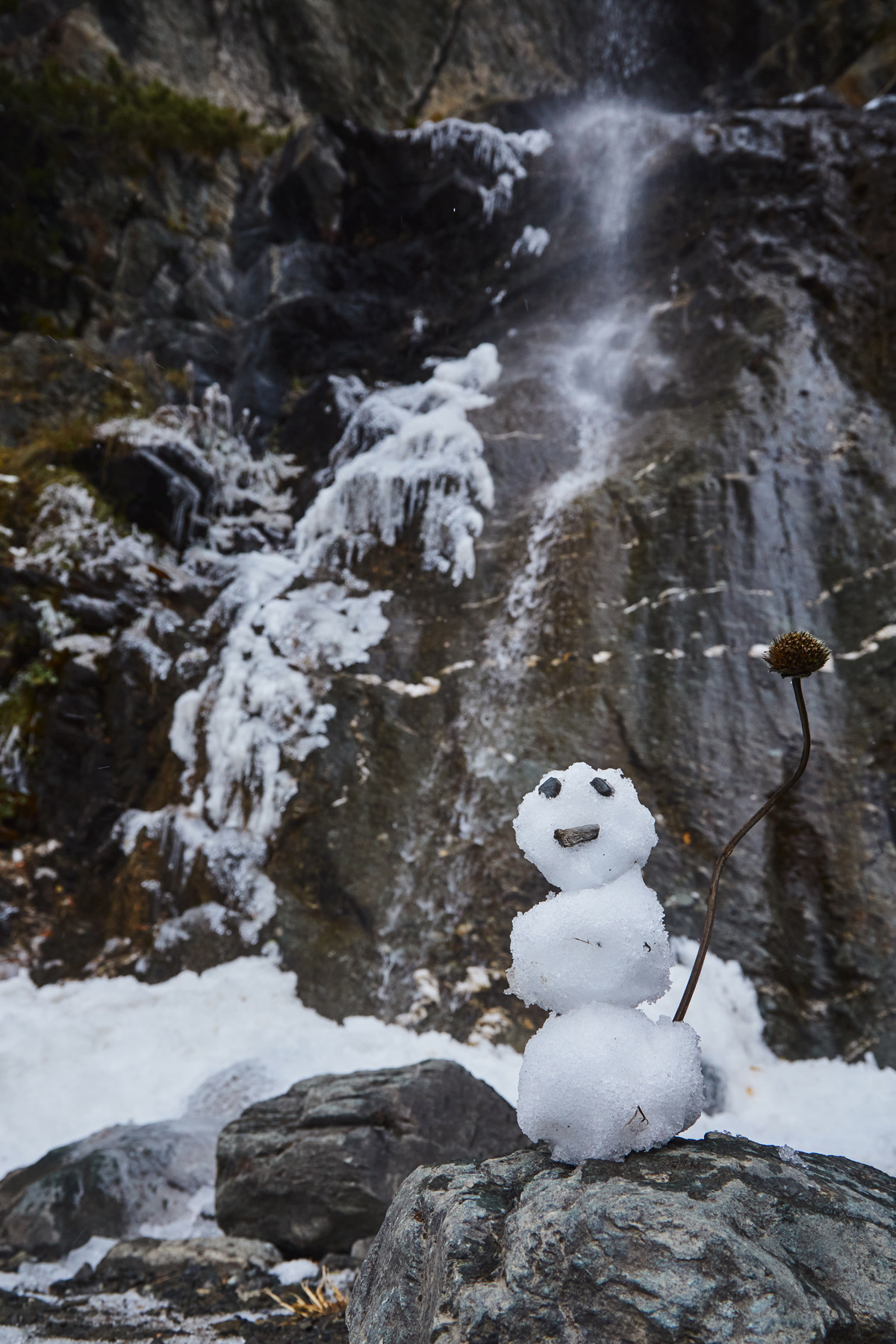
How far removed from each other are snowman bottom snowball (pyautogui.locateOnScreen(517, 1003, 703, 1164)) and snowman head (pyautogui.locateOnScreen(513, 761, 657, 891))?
296 millimetres

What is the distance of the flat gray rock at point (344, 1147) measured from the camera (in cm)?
283

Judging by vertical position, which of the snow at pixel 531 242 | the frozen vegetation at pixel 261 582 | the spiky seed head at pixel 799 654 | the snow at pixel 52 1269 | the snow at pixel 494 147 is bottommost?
the snow at pixel 52 1269

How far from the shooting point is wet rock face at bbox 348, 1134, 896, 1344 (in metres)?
1.12

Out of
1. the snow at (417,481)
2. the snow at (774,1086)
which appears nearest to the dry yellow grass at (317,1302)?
the snow at (774,1086)

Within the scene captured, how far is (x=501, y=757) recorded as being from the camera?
5297mm

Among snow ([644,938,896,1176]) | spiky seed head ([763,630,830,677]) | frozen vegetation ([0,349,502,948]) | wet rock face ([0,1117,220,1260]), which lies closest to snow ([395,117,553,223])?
frozen vegetation ([0,349,502,948])

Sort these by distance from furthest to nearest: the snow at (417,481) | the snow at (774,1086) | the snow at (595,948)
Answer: the snow at (417,481)
the snow at (774,1086)
the snow at (595,948)

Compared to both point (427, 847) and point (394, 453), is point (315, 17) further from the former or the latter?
point (427, 847)

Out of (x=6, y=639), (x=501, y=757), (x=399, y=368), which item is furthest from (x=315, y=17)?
(x=501, y=757)

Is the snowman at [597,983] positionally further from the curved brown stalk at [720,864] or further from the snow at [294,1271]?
the snow at [294,1271]

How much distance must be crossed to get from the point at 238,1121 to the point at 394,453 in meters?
5.96

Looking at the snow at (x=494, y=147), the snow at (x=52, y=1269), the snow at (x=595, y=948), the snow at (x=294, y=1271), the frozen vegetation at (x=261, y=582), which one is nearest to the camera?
the snow at (x=595, y=948)

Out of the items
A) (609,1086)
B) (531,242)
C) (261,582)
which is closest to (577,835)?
(609,1086)

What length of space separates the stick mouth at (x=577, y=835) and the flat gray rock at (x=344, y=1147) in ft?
6.75
